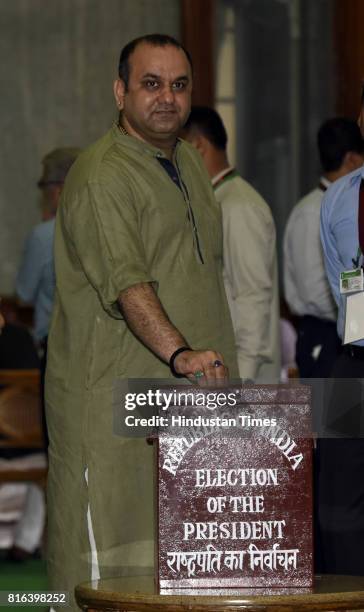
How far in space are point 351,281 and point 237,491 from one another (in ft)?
3.33

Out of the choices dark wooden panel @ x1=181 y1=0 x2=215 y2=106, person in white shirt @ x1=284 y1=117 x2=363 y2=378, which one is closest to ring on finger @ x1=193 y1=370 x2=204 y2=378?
person in white shirt @ x1=284 y1=117 x2=363 y2=378

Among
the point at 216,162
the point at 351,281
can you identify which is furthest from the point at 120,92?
the point at 216,162

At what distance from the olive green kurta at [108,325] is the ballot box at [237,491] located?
0.56 m

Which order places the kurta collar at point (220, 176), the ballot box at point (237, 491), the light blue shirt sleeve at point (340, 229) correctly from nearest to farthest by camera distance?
the ballot box at point (237, 491)
the light blue shirt sleeve at point (340, 229)
the kurta collar at point (220, 176)

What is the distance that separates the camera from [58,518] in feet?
9.71

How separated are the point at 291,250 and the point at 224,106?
2852 mm

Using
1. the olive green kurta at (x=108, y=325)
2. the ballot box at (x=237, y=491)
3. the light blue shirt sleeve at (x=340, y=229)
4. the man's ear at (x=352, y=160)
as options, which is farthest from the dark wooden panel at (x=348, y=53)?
the ballot box at (x=237, y=491)

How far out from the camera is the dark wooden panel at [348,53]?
7117mm

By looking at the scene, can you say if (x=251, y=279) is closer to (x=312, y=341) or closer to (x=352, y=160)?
(x=312, y=341)

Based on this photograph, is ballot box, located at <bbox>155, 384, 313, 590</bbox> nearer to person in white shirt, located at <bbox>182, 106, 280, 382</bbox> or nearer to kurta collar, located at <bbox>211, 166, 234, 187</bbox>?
person in white shirt, located at <bbox>182, 106, 280, 382</bbox>

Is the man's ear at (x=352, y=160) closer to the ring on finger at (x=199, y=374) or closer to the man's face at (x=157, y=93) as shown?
the man's face at (x=157, y=93)

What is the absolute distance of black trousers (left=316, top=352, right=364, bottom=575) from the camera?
3.14 meters

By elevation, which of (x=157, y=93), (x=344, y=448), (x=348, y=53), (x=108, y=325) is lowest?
(x=344, y=448)

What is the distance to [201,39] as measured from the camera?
7.46 meters
